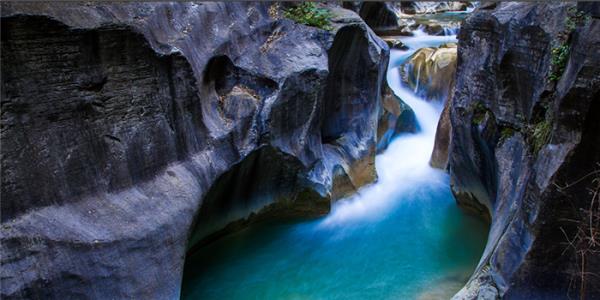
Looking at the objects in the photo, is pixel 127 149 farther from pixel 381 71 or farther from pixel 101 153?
pixel 381 71

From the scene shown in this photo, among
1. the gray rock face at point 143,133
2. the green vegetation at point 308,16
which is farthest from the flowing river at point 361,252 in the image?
the green vegetation at point 308,16

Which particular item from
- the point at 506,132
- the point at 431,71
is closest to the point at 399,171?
the point at 431,71

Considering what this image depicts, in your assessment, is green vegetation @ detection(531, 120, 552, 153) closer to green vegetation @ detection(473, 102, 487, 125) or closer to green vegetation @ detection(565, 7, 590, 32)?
green vegetation @ detection(565, 7, 590, 32)

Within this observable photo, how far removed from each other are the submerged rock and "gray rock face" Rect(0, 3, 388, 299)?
4171 millimetres

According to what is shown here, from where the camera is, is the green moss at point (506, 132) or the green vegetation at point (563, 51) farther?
the green moss at point (506, 132)

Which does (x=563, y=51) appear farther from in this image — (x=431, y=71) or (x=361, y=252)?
(x=431, y=71)

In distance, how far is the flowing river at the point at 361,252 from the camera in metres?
6.36

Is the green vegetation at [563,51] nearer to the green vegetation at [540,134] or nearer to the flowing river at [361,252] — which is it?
the green vegetation at [540,134]

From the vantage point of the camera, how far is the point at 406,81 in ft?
39.8

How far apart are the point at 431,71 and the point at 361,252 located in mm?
6026

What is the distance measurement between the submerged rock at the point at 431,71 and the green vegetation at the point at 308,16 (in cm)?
448

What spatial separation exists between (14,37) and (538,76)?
5.32m

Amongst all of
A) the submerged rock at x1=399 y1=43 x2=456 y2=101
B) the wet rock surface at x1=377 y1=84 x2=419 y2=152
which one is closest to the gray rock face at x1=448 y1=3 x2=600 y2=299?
the wet rock surface at x1=377 y1=84 x2=419 y2=152

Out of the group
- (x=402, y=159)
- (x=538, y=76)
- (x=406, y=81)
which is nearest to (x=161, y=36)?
(x=538, y=76)
